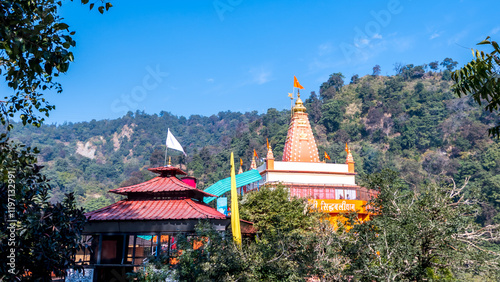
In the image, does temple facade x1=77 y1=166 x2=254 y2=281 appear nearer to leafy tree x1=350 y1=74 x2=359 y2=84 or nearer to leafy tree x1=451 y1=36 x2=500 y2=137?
leafy tree x1=451 y1=36 x2=500 y2=137

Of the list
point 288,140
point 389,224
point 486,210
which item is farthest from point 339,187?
point 486,210

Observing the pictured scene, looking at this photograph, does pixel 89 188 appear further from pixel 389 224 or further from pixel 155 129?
pixel 389 224

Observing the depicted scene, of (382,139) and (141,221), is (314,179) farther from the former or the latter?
(382,139)

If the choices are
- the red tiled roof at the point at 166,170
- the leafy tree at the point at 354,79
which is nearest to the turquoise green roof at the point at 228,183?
the red tiled roof at the point at 166,170

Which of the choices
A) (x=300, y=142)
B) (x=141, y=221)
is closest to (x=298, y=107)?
(x=300, y=142)

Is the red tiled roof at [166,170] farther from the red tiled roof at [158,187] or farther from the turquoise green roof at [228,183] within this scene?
the turquoise green roof at [228,183]

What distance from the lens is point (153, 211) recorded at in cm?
1675

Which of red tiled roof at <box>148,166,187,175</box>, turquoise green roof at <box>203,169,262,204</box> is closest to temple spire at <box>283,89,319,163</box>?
turquoise green roof at <box>203,169,262,204</box>
